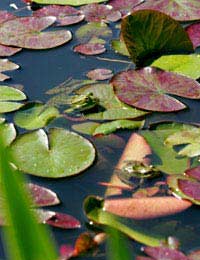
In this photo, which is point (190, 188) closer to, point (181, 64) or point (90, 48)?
point (181, 64)

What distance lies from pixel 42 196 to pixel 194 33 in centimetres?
85

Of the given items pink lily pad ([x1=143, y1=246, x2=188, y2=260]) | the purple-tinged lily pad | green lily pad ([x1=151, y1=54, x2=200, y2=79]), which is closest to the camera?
pink lily pad ([x1=143, y1=246, x2=188, y2=260])

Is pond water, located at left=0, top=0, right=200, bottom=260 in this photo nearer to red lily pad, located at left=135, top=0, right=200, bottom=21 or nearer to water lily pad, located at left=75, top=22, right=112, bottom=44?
water lily pad, located at left=75, top=22, right=112, bottom=44

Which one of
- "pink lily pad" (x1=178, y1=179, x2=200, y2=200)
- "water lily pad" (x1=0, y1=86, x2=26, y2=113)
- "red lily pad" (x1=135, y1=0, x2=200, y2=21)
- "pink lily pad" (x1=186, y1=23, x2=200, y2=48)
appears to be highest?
"water lily pad" (x1=0, y1=86, x2=26, y2=113)

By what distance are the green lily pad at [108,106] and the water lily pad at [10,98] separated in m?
0.15

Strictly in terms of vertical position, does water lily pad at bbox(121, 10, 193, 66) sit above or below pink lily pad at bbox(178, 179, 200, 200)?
above

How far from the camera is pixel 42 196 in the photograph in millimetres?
1324

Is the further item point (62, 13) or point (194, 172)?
point (62, 13)

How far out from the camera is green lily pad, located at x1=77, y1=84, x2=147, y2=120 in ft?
5.26

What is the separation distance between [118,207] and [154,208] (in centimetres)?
7

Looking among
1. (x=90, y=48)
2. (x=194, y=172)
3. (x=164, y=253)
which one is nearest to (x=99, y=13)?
(x=90, y=48)

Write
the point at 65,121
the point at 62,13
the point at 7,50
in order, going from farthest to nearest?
the point at 62,13
the point at 7,50
the point at 65,121

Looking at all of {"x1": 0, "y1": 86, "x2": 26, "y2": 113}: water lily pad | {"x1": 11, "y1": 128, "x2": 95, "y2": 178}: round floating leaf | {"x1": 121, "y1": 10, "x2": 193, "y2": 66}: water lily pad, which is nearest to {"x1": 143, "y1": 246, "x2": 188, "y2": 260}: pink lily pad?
{"x1": 11, "y1": 128, "x2": 95, "y2": 178}: round floating leaf

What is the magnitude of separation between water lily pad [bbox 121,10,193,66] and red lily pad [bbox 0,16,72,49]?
234 mm
